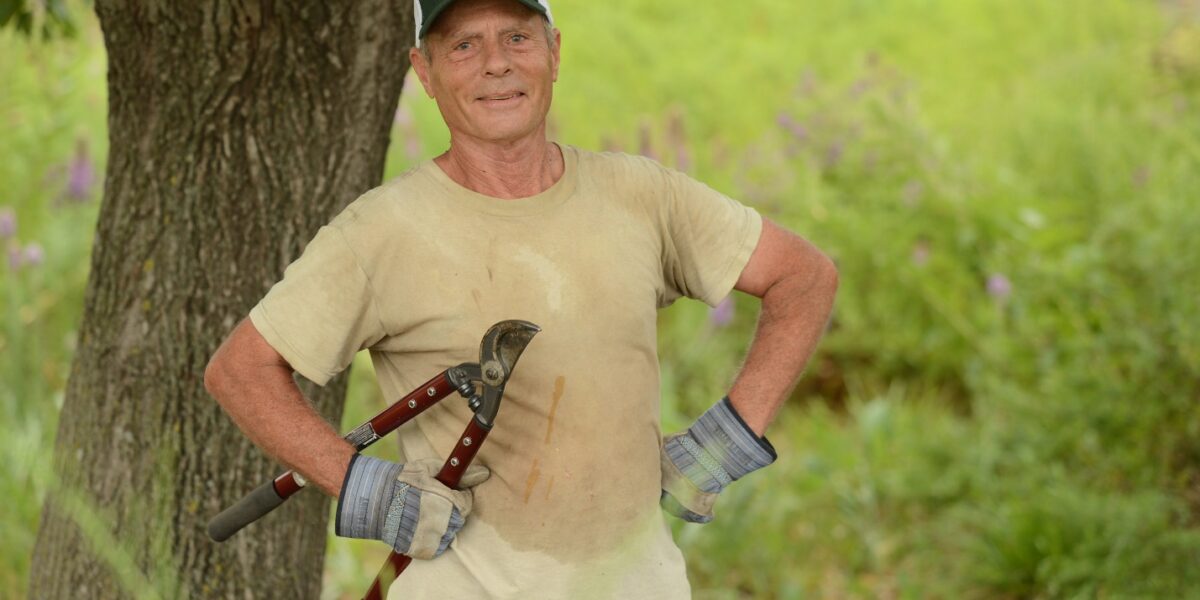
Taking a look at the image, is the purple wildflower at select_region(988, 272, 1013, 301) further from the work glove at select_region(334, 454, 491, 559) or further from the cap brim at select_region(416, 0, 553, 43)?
the work glove at select_region(334, 454, 491, 559)

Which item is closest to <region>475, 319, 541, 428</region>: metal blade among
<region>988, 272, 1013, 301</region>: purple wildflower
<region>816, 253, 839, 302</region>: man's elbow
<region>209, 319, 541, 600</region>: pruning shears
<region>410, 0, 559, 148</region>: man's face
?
<region>209, 319, 541, 600</region>: pruning shears

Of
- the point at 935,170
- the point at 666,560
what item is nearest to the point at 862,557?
the point at 935,170

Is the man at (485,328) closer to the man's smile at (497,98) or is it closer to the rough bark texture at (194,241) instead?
the man's smile at (497,98)

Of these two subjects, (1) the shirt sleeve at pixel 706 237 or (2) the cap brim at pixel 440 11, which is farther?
(1) the shirt sleeve at pixel 706 237

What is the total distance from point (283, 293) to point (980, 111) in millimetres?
6101

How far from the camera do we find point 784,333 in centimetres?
264

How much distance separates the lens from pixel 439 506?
7.54 ft

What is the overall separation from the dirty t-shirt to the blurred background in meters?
0.78

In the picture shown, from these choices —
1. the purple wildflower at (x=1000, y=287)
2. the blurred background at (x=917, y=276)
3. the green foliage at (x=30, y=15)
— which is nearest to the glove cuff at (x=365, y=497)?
the blurred background at (x=917, y=276)

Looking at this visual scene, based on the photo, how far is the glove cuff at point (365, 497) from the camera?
2.28 m

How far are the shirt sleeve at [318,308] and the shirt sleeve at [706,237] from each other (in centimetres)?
57

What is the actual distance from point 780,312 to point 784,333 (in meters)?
0.04

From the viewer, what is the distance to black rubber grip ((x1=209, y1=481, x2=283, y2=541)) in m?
2.47

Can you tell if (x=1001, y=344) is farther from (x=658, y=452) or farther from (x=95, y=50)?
(x=95, y=50)
